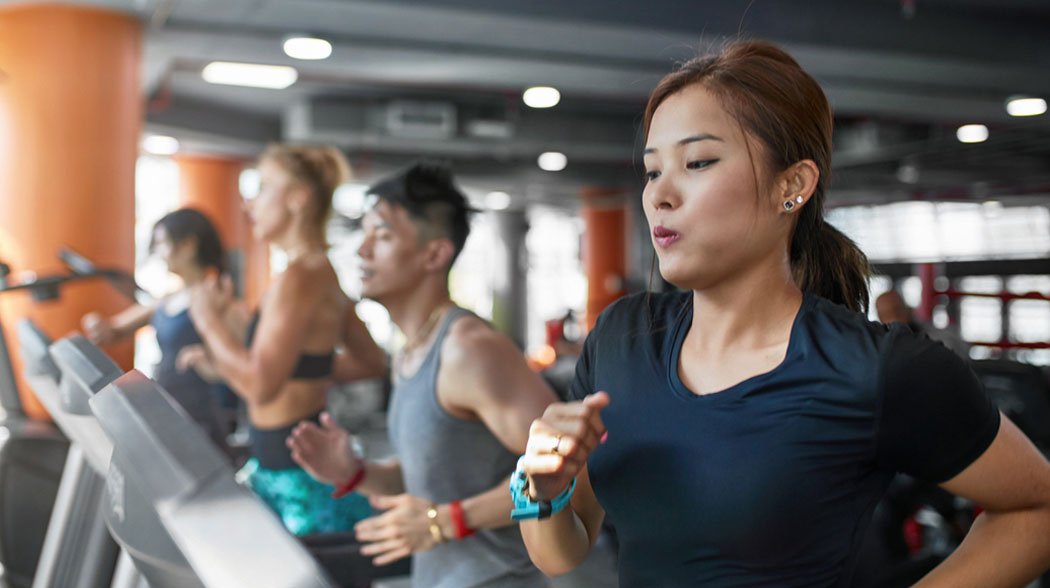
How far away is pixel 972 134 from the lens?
32.2 ft

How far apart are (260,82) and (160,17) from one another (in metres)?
2.61

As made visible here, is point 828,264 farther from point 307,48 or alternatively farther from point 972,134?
point 972,134

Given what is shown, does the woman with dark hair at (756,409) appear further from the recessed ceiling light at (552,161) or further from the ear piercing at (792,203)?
the recessed ceiling light at (552,161)

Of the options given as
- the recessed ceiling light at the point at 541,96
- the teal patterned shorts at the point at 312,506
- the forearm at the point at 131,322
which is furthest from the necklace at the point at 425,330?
the recessed ceiling light at the point at 541,96

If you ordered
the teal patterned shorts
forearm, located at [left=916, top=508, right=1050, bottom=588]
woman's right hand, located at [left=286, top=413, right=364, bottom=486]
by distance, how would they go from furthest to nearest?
the teal patterned shorts, woman's right hand, located at [left=286, top=413, right=364, bottom=486], forearm, located at [left=916, top=508, right=1050, bottom=588]

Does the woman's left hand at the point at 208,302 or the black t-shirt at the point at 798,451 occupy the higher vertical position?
the woman's left hand at the point at 208,302

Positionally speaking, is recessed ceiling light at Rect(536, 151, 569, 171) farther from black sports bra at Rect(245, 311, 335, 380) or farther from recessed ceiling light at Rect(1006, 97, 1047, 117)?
black sports bra at Rect(245, 311, 335, 380)

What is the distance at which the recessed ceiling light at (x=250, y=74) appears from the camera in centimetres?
731

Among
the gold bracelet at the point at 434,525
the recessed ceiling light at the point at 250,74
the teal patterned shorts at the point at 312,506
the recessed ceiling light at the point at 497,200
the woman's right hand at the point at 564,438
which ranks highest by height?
the recessed ceiling light at the point at 250,74

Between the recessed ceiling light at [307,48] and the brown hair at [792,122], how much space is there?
5404 millimetres

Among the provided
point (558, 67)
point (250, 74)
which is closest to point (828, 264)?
point (558, 67)

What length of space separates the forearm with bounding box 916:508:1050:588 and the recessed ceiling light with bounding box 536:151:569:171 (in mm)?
10861

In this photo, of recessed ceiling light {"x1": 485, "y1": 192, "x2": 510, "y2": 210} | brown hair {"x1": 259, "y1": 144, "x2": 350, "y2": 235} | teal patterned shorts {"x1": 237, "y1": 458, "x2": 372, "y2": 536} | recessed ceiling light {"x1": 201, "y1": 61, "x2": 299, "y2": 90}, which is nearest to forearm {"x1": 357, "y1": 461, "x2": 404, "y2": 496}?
teal patterned shorts {"x1": 237, "y1": 458, "x2": 372, "y2": 536}

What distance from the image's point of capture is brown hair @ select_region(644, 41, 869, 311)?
3.57 feet
